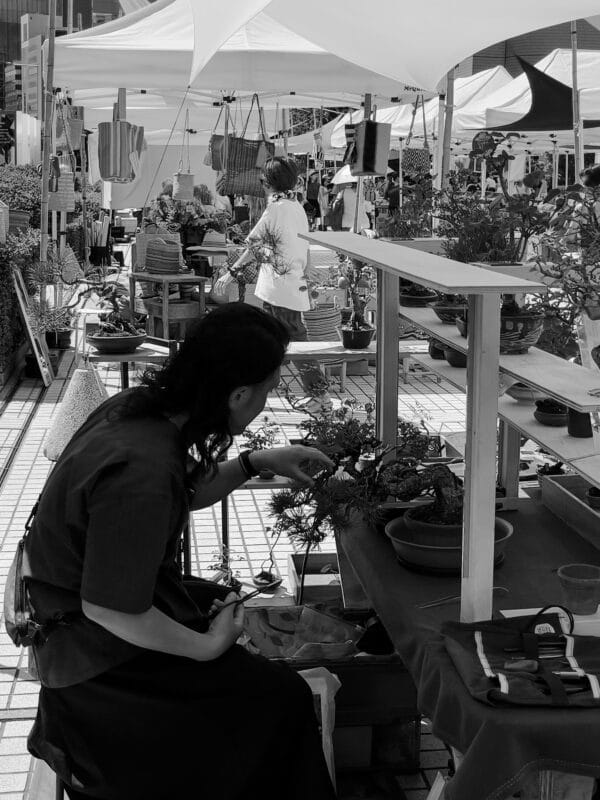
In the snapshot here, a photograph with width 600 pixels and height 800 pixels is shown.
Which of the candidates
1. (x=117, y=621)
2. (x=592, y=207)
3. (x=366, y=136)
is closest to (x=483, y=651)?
(x=117, y=621)

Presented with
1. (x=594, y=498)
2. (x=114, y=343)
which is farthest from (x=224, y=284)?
(x=594, y=498)

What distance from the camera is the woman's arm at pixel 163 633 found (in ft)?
6.70

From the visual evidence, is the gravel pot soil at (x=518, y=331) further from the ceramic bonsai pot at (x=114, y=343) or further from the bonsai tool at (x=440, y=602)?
the ceramic bonsai pot at (x=114, y=343)

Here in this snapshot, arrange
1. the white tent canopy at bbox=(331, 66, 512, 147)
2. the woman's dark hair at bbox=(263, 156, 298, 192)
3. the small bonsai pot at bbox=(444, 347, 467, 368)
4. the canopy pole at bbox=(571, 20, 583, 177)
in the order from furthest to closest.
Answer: the white tent canopy at bbox=(331, 66, 512, 147) < the woman's dark hair at bbox=(263, 156, 298, 192) < the canopy pole at bbox=(571, 20, 583, 177) < the small bonsai pot at bbox=(444, 347, 467, 368)

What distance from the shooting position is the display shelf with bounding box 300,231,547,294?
6.50 feet

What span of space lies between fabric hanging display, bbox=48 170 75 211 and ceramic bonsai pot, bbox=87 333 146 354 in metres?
4.88

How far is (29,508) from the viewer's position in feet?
18.4

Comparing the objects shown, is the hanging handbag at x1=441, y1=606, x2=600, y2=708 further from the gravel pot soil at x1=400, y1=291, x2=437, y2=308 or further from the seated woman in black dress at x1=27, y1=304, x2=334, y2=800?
the gravel pot soil at x1=400, y1=291, x2=437, y2=308

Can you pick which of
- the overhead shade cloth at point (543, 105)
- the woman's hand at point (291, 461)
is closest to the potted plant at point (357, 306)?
the woman's hand at point (291, 461)

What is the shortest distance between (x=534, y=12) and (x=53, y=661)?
3979 millimetres

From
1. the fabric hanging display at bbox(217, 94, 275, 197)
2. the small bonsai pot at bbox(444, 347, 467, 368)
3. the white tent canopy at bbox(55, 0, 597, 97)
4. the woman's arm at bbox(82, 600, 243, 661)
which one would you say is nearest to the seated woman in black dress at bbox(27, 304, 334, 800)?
the woman's arm at bbox(82, 600, 243, 661)

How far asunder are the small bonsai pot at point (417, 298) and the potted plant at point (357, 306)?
1.64 meters

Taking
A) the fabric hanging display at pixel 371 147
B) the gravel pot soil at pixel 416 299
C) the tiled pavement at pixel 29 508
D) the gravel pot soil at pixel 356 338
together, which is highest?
the fabric hanging display at pixel 371 147

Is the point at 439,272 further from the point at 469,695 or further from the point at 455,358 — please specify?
the point at 455,358
